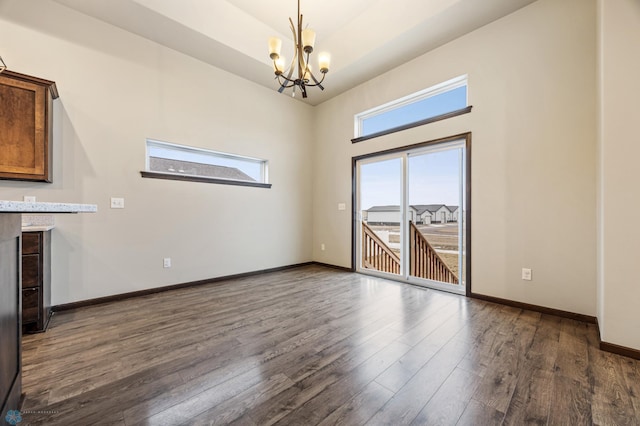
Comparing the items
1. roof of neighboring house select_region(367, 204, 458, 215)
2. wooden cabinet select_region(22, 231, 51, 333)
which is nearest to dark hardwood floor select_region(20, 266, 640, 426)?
wooden cabinet select_region(22, 231, 51, 333)

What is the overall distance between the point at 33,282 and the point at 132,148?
171 cm

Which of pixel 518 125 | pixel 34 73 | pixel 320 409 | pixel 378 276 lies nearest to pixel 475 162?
pixel 518 125

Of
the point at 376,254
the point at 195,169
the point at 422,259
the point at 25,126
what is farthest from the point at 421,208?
the point at 25,126

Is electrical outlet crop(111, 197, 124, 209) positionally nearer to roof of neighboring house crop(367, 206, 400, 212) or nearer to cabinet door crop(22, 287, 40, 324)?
cabinet door crop(22, 287, 40, 324)

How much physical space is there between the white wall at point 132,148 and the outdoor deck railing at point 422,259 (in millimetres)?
2385

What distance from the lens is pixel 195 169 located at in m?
3.74

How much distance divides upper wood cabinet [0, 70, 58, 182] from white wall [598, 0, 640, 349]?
485 centimetres

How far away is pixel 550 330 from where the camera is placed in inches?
88.1

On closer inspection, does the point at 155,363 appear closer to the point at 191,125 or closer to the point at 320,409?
the point at 320,409

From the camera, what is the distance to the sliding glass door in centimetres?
334

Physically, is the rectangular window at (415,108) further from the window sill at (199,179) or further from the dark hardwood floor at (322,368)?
the dark hardwood floor at (322,368)

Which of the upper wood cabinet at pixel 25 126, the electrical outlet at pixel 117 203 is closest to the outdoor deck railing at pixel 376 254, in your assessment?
the electrical outlet at pixel 117 203

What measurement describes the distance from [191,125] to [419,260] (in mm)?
3882

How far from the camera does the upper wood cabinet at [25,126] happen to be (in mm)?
2338
